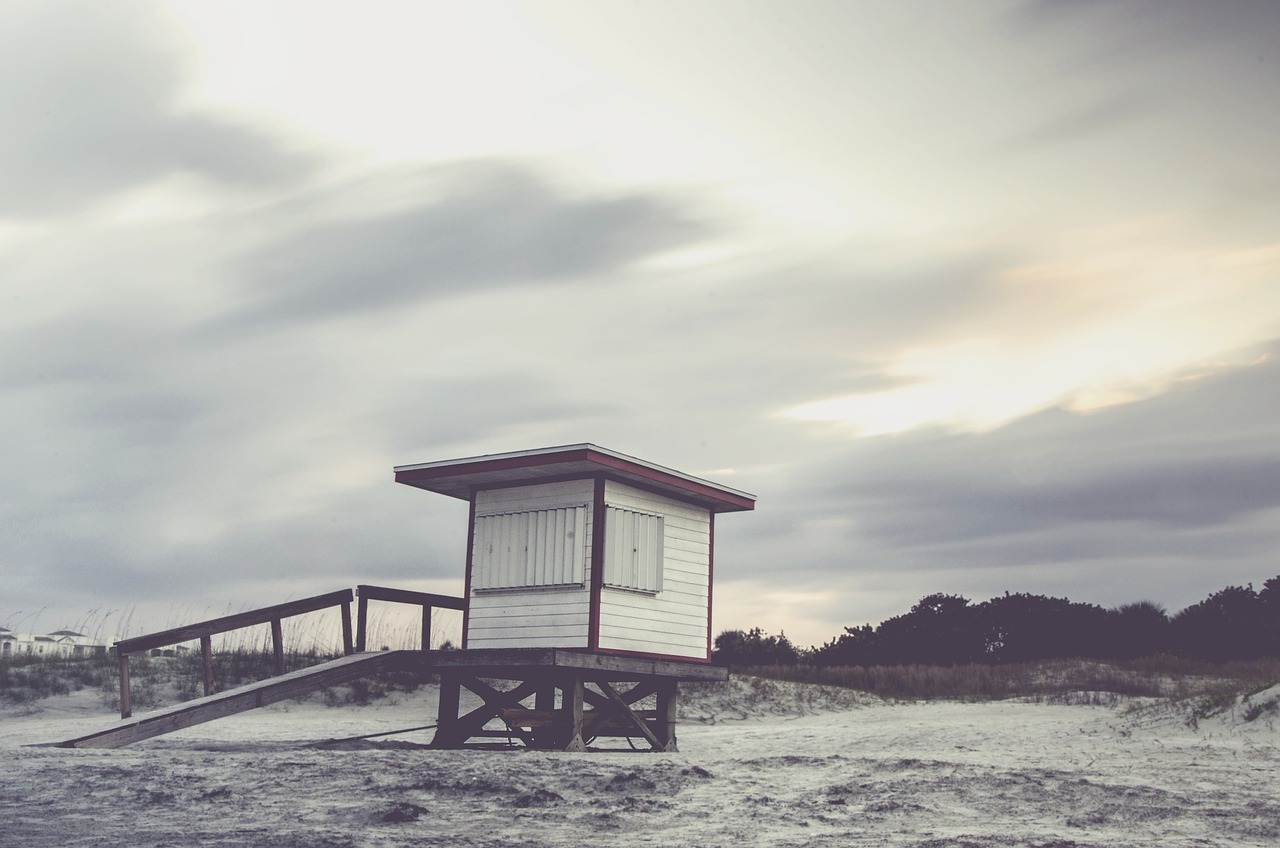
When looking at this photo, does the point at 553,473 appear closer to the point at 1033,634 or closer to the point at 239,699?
the point at 239,699

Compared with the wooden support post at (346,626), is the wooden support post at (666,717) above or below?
below

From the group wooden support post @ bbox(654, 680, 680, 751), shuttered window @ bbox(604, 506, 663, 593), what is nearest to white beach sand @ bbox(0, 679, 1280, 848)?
wooden support post @ bbox(654, 680, 680, 751)

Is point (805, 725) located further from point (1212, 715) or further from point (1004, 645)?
point (1004, 645)

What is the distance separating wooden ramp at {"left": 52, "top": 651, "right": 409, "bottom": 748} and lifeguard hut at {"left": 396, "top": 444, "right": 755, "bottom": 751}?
32.9 inches

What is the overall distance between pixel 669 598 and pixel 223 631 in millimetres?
6388

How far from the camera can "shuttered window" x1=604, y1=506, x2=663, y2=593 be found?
16109 mm

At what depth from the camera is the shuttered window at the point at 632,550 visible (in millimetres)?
16109

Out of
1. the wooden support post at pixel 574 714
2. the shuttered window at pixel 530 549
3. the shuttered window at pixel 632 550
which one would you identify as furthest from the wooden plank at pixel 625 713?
the shuttered window at pixel 530 549

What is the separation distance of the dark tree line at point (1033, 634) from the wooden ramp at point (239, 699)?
25.2 metres

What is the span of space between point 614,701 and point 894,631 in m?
29.4

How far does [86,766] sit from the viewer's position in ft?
36.1

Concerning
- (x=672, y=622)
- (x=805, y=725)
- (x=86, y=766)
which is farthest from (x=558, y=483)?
(x=805, y=725)

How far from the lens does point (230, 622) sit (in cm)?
1585

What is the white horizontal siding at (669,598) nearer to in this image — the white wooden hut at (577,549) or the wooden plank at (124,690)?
the white wooden hut at (577,549)
